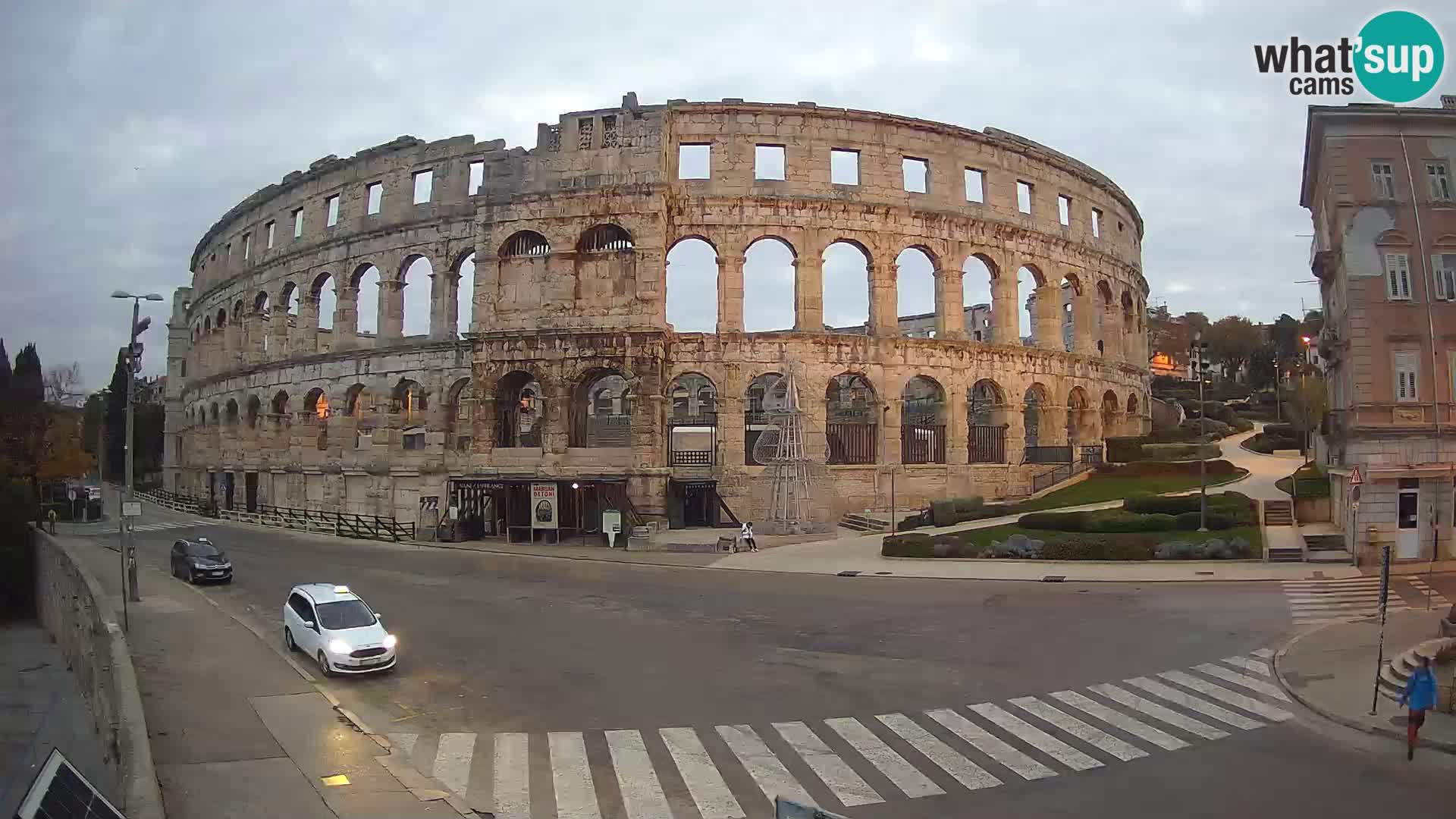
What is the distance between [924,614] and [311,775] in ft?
48.0

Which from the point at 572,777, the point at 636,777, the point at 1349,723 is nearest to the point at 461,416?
the point at 572,777

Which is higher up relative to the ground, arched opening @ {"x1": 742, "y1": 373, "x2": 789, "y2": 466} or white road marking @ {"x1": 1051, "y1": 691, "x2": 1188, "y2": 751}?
arched opening @ {"x1": 742, "y1": 373, "x2": 789, "y2": 466}

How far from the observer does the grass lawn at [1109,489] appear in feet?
131

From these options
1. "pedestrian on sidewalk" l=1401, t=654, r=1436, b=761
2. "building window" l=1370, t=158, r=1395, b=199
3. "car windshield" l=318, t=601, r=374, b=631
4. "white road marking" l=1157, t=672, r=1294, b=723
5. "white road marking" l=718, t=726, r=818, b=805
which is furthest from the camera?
"building window" l=1370, t=158, r=1395, b=199

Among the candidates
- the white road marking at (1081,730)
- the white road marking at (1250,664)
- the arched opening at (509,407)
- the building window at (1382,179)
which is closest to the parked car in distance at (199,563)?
the arched opening at (509,407)

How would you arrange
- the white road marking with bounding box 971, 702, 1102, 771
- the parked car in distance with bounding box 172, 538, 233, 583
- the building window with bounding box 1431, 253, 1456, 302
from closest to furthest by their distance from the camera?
the white road marking with bounding box 971, 702, 1102, 771, the building window with bounding box 1431, 253, 1456, 302, the parked car in distance with bounding box 172, 538, 233, 583

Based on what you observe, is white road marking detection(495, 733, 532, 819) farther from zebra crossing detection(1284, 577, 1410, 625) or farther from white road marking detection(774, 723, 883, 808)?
zebra crossing detection(1284, 577, 1410, 625)

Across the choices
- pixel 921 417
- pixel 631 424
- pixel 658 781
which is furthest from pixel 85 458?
pixel 658 781

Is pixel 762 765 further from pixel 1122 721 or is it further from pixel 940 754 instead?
pixel 1122 721

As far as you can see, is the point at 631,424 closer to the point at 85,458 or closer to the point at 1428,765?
the point at 1428,765

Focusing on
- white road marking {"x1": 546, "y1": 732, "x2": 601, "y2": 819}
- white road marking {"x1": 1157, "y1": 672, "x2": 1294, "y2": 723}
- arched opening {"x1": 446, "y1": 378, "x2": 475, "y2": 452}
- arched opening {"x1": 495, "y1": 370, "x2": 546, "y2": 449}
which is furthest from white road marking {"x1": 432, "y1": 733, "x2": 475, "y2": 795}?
arched opening {"x1": 446, "y1": 378, "x2": 475, "y2": 452}

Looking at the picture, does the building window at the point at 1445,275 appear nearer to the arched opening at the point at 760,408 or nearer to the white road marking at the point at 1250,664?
the white road marking at the point at 1250,664

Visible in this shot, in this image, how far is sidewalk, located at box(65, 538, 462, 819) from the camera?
1030 cm

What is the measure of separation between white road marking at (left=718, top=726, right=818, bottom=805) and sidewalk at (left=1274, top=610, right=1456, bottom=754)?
29.2ft
